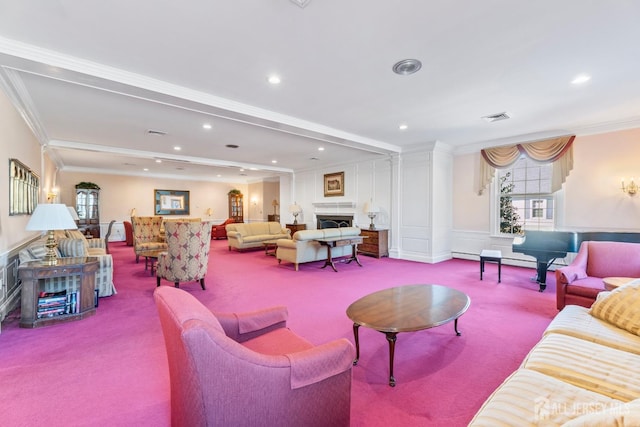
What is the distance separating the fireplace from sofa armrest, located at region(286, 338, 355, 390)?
6774 millimetres

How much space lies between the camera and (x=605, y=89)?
3.46m

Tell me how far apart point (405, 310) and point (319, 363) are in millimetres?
1309

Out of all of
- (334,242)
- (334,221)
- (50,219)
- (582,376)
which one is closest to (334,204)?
(334,221)

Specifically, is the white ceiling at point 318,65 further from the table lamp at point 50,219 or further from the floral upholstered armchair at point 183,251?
the floral upholstered armchair at point 183,251

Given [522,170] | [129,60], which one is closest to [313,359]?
[129,60]

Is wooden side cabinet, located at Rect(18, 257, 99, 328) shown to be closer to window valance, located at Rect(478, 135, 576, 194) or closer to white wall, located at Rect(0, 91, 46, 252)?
white wall, located at Rect(0, 91, 46, 252)

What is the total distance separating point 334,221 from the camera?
866cm

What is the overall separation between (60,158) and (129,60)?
23.0 feet

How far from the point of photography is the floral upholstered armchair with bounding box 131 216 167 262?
605 centimetres

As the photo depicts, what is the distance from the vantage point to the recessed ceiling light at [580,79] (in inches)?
122

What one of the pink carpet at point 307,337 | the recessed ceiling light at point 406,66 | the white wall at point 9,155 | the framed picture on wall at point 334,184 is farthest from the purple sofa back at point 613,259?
the white wall at point 9,155

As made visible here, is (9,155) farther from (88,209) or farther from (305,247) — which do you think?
(88,209)

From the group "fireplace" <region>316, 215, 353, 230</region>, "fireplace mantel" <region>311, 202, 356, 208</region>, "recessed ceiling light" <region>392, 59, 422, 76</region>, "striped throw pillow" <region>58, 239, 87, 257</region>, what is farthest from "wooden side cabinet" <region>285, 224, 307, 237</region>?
"recessed ceiling light" <region>392, 59, 422, 76</region>

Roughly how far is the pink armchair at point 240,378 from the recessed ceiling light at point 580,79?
12.7 ft
